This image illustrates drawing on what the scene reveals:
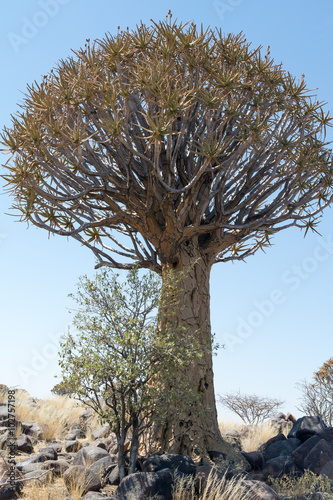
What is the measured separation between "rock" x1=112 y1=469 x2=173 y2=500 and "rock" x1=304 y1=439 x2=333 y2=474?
104 inches

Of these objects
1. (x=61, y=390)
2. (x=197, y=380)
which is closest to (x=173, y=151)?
(x=197, y=380)

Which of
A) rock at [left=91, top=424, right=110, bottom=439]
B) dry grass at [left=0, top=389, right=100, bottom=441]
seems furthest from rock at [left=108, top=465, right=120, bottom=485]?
rock at [left=91, top=424, right=110, bottom=439]

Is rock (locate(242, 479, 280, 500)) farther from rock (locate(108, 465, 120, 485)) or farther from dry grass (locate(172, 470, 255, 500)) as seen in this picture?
rock (locate(108, 465, 120, 485))

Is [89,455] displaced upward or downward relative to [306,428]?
downward

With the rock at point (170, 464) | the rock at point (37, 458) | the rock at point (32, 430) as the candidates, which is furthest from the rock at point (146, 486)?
the rock at point (32, 430)

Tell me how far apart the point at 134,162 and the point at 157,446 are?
15.1 ft

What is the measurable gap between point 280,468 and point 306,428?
75.6 inches

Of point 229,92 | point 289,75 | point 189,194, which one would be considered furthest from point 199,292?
point 289,75

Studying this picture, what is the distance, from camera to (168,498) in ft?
17.8

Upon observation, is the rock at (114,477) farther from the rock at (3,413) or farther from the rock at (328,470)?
the rock at (3,413)

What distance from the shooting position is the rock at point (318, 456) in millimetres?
7195

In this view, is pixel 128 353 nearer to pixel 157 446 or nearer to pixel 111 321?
pixel 111 321

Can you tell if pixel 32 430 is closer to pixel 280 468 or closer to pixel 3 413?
pixel 3 413

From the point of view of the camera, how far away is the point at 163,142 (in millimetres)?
8578
